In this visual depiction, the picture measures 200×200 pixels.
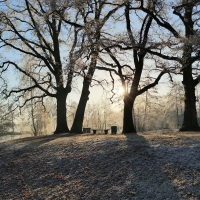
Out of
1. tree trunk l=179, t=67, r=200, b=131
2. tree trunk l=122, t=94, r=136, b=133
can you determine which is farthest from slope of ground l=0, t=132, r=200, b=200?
tree trunk l=179, t=67, r=200, b=131

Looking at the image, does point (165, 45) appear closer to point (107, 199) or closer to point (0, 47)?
point (107, 199)

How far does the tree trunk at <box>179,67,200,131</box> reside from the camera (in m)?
14.6

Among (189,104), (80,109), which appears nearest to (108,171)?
(189,104)

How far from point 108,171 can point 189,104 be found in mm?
8002

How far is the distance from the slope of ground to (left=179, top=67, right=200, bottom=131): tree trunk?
4.76 metres

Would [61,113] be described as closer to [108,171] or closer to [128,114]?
[128,114]

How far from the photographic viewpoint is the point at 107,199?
6.62m

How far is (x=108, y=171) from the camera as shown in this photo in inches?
318

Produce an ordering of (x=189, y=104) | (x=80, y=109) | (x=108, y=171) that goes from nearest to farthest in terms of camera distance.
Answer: (x=108, y=171)
(x=189, y=104)
(x=80, y=109)

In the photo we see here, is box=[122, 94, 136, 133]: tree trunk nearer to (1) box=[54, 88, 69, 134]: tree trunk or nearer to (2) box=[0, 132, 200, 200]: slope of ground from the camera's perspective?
(2) box=[0, 132, 200, 200]: slope of ground

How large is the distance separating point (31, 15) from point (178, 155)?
15.0m

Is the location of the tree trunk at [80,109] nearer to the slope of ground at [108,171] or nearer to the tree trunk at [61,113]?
the tree trunk at [61,113]

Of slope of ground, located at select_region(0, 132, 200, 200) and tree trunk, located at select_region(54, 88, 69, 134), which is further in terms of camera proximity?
tree trunk, located at select_region(54, 88, 69, 134)

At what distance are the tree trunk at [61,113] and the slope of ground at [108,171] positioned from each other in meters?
7.76
